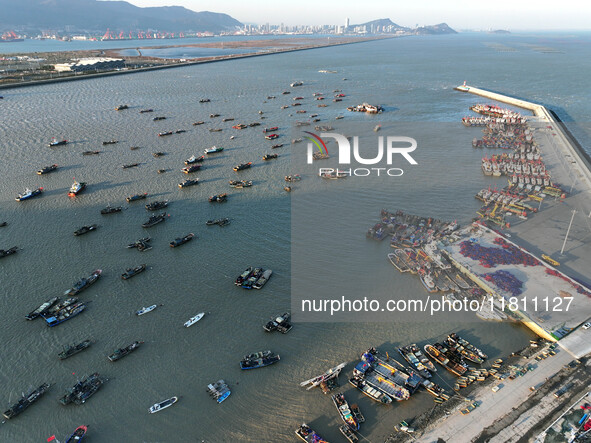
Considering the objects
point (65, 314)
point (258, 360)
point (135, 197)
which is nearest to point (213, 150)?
point (135, 197)

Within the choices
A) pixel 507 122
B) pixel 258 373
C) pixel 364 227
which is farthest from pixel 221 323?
pixel 507 122

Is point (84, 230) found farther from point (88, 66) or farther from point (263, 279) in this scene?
point (88, 66)

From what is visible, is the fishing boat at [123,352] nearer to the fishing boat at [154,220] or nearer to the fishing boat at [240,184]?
the fishing boat at [154,220]

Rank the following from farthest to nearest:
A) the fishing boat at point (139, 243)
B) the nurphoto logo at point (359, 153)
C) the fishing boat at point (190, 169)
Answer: the nurphoto logo at point (359, 153) → the fishing boat at point (190, 169) → the fishing boat at point (139, 243)

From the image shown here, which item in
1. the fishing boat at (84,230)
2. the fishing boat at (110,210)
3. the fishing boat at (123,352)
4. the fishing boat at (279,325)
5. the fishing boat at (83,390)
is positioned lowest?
the fishing boat at (83,390)

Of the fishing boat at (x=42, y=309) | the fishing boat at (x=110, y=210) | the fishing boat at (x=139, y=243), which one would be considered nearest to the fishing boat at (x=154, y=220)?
the fishing boat at (x=139, y=243)

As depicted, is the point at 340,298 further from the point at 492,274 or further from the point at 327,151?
the point at 327,151
